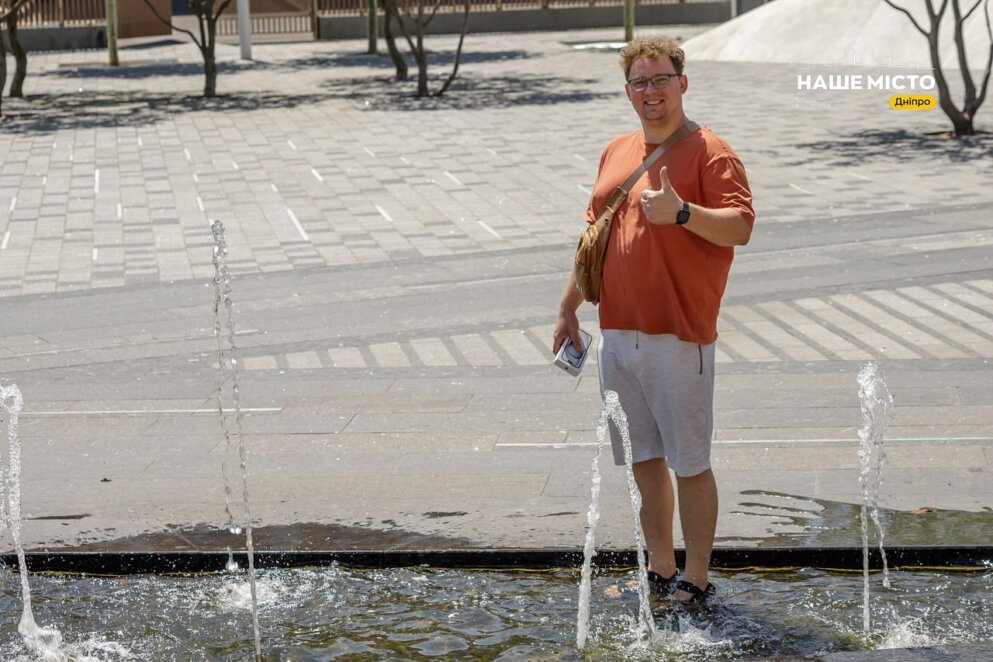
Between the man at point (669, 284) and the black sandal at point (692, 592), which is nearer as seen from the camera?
the man at point (669, 284)

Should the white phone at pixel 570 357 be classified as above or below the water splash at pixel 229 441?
above

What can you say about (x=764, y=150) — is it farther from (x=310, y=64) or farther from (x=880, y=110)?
(x=310, y=64)

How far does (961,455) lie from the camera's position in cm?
611

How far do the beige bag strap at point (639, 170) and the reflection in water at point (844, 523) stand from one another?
1.38 m

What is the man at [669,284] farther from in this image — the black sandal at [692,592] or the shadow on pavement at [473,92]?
the shadow on pavement at [473,92]

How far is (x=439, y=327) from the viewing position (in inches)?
359

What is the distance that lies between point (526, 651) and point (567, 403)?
299cm

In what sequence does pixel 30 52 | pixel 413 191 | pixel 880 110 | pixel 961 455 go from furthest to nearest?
1. pixel 30 52
2. pixel 880 110
3. pixel 413 191
4. pixel 961 455

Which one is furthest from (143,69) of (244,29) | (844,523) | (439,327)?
(844,523)

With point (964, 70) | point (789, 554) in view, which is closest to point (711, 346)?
point (789, 554)

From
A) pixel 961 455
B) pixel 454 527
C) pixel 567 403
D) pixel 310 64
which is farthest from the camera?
pixel 310 64

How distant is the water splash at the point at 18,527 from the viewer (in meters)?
4.50

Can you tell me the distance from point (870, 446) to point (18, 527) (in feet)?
11.3

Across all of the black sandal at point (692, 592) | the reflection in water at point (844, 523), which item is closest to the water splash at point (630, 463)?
the black sandal at point (692, 592)
